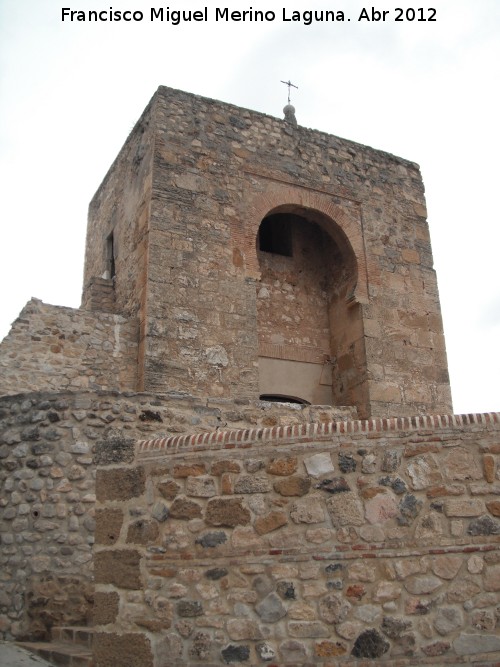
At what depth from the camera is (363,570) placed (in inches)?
141

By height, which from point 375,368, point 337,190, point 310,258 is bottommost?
point 375,368

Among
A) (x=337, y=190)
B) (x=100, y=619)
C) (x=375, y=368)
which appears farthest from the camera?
(x=337, y=190)

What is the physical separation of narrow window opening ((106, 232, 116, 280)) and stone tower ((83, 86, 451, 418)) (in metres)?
0.04

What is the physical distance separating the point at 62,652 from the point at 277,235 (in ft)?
29.6

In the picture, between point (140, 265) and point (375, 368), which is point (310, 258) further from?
point (140, 265)

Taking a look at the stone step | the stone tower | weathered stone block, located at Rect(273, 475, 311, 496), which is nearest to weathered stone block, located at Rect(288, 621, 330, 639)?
weathered stone block, located at Rect(273, 475, 311, 496)

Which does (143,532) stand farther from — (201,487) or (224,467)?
(224,467)

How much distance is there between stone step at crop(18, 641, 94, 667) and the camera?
16.0 feet

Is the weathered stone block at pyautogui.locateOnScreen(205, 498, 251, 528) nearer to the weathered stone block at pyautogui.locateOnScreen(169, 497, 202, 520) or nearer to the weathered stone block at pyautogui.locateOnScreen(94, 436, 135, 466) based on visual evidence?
the weathered stone block at pyautogui.locateOnScreen(169, 497, 202, 520)

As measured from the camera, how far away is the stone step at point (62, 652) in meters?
4.88

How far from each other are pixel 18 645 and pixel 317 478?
3.50 meters

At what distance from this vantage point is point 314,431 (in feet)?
12.7

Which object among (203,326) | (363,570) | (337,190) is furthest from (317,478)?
(337,190)

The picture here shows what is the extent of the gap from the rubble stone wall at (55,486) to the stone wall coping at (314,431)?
2.35 m
